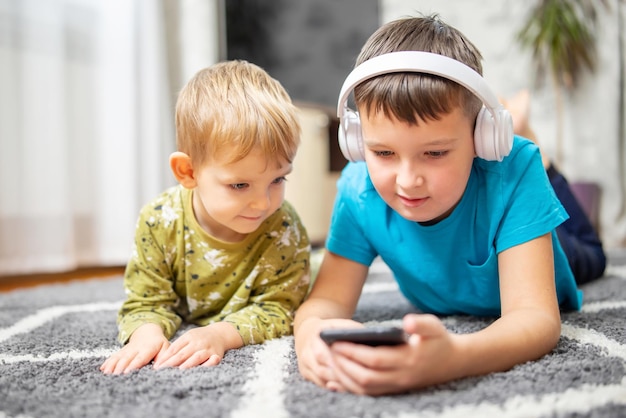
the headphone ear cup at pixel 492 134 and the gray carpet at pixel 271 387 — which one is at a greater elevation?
the headphone ear cup at pixel 492 134

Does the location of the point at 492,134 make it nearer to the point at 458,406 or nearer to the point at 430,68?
the point at 430,68

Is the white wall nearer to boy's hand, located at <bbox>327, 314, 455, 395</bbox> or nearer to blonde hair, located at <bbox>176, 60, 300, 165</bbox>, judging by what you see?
blonde hair, located at <bbox>176, 60, 300, 165</bbox>

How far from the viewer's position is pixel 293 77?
2.81 meters

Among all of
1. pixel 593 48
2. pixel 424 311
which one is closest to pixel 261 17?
pixel 593 48

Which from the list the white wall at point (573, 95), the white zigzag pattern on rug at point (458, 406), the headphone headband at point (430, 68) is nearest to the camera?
the white zigzag pattern on rug at point (458, 406)

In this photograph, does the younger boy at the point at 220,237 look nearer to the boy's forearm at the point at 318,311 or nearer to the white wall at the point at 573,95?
the boy's forearm at the point at 318,311

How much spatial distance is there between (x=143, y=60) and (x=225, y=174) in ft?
5.25

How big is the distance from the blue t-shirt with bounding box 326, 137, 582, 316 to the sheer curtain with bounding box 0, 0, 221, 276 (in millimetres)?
1317

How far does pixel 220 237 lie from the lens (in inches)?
40.1

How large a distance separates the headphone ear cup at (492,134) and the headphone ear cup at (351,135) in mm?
168

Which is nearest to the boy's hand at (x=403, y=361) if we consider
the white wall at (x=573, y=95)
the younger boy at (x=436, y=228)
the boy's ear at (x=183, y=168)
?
the younger boy at (x=436, y=228)

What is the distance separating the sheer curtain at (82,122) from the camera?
6.19 feet

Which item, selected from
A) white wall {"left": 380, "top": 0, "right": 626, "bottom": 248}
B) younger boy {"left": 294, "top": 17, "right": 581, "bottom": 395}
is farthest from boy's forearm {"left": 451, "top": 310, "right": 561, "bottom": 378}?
white wall {"left": 380, "top": 0, "right": 626, "bottom": 248}

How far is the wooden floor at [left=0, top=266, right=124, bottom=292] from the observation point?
1.89 meters
